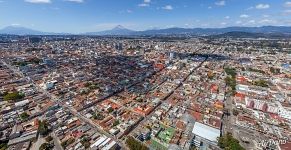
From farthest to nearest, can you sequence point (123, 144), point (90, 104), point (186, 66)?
1. point (186, 66)
2. point (90, 104)
3. point (123, 144)

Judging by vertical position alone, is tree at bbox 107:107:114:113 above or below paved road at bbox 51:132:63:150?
above

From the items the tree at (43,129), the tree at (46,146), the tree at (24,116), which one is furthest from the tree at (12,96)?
the tree at (46,146)

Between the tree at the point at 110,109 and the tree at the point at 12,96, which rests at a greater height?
the tree at the point at 12,96

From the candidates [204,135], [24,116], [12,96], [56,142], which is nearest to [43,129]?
[56,142]

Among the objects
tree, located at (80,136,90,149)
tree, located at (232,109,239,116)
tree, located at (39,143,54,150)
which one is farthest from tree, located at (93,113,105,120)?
tree, located at (232,109,239,116)

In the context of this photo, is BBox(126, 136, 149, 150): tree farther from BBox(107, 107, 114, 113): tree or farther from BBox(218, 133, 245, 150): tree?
BBox(218, 133, 245, 150): tree

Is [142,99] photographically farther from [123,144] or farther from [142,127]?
[123,144]

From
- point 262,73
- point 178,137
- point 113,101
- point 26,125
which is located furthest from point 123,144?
point 262,73

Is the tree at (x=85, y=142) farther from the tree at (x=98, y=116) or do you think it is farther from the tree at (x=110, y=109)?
the tree at (x=110, y=109)
